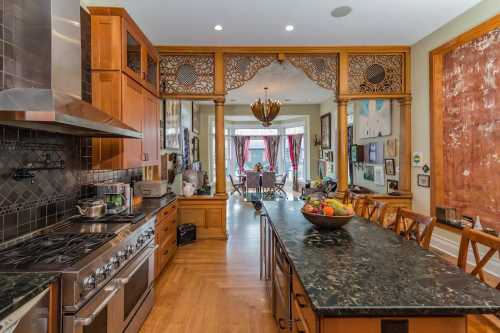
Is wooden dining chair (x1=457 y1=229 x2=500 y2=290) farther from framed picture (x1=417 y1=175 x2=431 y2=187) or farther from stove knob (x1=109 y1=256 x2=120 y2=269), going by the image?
framed picture (x1=417 y1=175 x2=431 y2=187)

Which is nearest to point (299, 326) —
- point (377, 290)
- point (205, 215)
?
point (377, 290)

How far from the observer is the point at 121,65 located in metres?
2.70

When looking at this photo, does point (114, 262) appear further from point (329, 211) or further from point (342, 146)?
point (342, 146)

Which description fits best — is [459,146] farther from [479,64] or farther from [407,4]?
[407,4]

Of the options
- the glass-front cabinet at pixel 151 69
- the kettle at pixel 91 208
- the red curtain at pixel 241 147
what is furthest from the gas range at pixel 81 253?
the red curtain at pixel 241 147

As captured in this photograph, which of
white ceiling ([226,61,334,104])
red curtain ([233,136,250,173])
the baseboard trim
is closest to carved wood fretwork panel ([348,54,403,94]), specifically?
white ceiling ([226,61,334,104])

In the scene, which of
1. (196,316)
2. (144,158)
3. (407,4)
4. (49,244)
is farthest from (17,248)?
(407,4)

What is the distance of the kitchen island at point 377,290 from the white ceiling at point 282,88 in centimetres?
405

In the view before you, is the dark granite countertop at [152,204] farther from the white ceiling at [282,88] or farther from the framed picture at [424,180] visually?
the framed picture at [424,180]

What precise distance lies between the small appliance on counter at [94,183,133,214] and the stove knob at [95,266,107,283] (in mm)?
1066

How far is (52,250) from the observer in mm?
1548

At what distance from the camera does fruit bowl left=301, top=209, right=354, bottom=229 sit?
182cm

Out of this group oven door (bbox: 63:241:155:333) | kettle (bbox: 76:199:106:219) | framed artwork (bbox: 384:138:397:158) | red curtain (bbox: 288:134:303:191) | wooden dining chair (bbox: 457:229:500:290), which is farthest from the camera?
red curtain (bbox: 288:134:303:191)

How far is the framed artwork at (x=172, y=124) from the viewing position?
15.3ft
